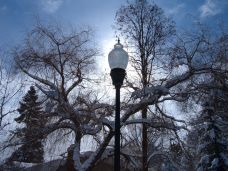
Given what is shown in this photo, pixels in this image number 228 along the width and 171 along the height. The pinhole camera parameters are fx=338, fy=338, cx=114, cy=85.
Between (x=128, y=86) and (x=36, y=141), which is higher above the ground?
(x=128, y=86)

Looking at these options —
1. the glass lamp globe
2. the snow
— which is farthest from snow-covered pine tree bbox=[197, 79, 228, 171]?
the glass lamp globe

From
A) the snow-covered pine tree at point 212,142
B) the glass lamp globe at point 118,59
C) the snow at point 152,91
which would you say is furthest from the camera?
the snow-covered pine tree at point 212,142

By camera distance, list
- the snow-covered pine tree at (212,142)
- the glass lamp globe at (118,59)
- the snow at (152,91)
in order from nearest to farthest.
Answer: the glass lamp globe at (118,59)
the snow at (152,91)
the snow-covered pine tree at (212,142)

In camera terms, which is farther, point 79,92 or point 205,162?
point 205,162

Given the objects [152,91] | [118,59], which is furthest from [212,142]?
[118,59]

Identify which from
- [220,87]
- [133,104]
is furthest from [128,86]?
[220,87]

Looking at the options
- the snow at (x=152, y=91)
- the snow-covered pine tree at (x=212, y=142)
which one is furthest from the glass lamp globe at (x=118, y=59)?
the snow-covered pine tree at (x=212, y=142)

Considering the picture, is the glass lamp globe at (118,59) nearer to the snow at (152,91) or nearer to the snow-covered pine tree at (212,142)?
the snow at (152,91)

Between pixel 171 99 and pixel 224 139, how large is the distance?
24.7 feet

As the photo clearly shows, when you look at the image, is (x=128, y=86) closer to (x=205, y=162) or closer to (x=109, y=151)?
(x=109, y=151)

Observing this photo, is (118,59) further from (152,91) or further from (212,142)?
(212,142)

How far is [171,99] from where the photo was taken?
14.7 metres

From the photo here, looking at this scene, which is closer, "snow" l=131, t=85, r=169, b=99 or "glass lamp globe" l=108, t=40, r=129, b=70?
"glass lamp globe" l=108, t=40, r=129, b=70

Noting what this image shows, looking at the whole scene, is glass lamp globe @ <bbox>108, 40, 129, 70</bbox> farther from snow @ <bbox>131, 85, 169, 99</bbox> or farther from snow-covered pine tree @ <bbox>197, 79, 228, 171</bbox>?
snow-covered pine tree @ <bbox>197, 79, 228, 171</bbox>
